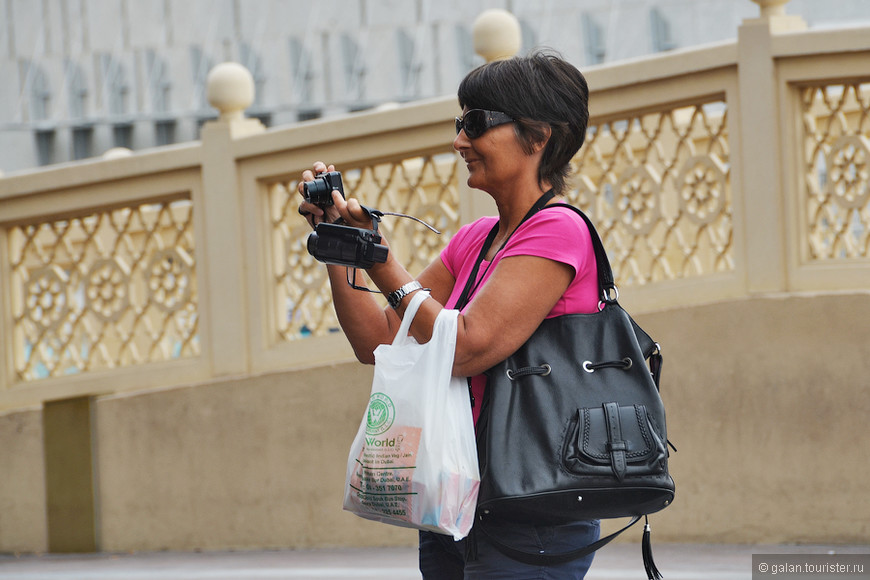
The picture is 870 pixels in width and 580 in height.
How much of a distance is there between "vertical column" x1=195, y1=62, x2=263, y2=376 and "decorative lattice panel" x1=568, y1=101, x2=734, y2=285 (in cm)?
174

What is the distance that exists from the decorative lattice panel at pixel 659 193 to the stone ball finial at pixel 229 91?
1861 mm

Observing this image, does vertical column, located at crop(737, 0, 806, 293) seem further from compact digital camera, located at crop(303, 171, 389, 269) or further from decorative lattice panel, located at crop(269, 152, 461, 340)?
compact digital camera, located at crop(303, 171, 389, 269)

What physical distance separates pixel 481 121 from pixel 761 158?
306 cm

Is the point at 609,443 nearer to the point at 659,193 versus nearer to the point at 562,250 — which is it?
the point at 562,250

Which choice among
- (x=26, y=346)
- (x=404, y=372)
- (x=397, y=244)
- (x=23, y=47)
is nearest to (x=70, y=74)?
(x=23, y=47)

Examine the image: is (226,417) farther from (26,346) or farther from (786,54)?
(786,54)

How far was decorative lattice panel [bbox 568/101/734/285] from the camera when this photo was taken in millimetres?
5371

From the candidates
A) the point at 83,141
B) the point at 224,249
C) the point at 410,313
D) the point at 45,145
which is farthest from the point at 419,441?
the point at 45,145

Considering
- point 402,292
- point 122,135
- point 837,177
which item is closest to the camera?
point 402,292

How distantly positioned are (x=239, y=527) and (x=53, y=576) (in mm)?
912

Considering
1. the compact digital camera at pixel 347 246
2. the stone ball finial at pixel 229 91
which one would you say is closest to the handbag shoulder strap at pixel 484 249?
the compact digital camera at pixel 347 246

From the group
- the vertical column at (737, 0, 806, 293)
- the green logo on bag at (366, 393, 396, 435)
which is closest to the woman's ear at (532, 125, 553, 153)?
the green logo on bag at (366, 393, 396, 435)

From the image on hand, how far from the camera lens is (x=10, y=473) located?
672 centimetres

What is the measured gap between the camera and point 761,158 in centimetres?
520
